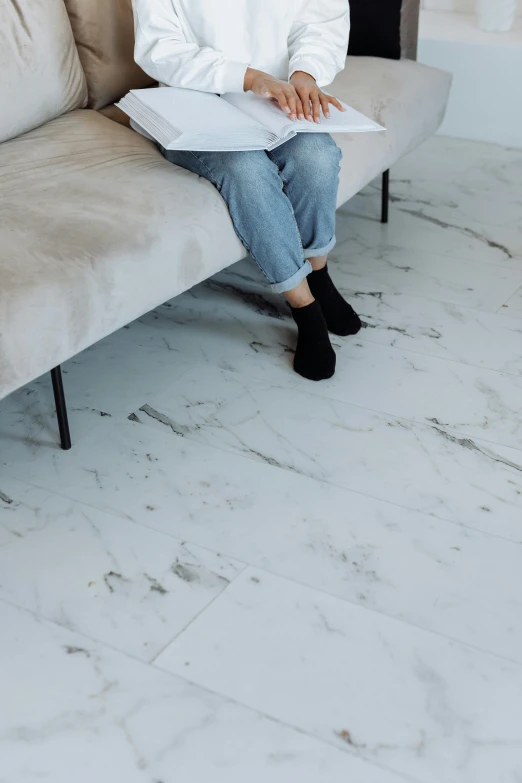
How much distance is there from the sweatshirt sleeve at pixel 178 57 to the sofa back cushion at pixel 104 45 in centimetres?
26

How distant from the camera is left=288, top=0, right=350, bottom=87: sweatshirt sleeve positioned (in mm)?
1839

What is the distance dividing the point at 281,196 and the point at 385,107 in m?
0.61

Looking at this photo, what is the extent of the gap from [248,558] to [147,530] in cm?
17

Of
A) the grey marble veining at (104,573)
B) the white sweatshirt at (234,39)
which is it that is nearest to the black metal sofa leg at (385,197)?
the white sweatshirt at (234,39)

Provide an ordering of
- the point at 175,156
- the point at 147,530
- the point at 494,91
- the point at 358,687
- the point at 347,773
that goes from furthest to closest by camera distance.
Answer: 1. the point at 494,91
2. the point at 175,156
3. the point at 147,530
4. the point at 358,687
5. the point at 347,773

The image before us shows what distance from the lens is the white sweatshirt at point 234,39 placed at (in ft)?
5.68

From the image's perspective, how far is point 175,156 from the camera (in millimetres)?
1767

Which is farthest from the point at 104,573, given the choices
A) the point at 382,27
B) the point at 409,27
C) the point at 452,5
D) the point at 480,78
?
the point at 452,5

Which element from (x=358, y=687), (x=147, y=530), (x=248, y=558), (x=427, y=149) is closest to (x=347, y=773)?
(x=358, y=687)

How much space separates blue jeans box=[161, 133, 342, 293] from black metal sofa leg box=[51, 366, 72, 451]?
0.45 metres

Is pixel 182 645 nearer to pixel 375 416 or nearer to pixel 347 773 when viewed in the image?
pixel 347 773

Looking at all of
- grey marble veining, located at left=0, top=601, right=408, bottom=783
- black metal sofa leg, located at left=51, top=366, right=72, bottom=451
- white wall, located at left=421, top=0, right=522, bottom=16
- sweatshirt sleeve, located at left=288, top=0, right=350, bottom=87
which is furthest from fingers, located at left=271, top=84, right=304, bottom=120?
white wall, located at left=421, top=0, right=522, bottom=16

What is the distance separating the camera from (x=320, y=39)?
6.14 feet

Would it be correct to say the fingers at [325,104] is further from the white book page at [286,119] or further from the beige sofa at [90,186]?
the beige sofa at [90,186]
